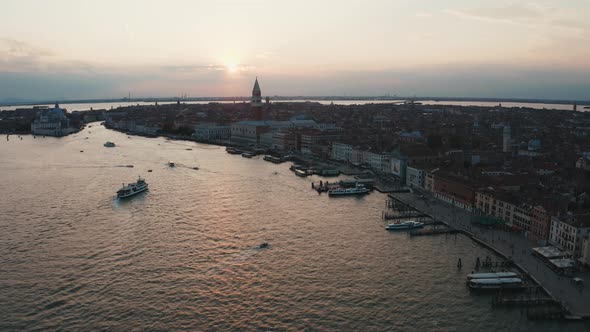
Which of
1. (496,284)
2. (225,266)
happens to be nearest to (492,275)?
(496,284)

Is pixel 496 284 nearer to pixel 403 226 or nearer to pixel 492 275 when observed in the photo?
pixel 492 275

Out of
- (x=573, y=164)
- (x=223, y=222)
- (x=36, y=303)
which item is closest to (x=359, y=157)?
(x=573, y=164)

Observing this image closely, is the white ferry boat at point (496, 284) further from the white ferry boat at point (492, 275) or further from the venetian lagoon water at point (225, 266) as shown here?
the venetian lagoon water at point (225, 266)

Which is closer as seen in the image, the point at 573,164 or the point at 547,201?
the point at 547,201

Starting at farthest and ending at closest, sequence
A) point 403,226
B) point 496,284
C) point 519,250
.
Result: point 403,226, point 519,250, point 496,284

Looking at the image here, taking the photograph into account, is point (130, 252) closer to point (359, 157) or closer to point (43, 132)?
point (359, 157)

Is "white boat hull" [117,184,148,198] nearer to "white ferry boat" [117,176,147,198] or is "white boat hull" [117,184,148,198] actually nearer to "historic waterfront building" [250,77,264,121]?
"white ferry boat" [117,176,147,198]
